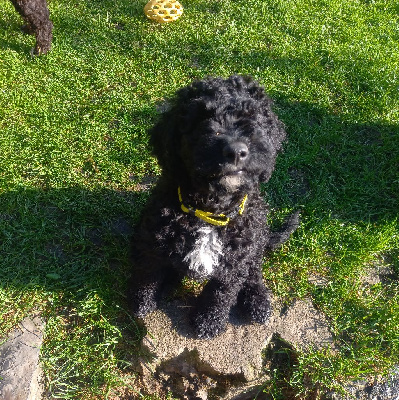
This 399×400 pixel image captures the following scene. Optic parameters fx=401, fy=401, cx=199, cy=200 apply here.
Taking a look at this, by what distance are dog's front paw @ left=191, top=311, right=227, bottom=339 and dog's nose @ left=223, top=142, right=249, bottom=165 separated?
136 cm

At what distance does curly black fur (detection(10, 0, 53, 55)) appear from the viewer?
514 cm

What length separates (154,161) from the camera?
438 cm

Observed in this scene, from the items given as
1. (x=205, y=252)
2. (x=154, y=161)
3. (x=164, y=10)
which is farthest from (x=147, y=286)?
(x=164, y=10)

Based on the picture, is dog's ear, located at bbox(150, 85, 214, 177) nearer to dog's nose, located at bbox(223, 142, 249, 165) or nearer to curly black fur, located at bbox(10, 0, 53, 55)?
dog's nose, located at bbox(223, 142, 249, 165)

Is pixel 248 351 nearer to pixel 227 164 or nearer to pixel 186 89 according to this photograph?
pixel 227 164

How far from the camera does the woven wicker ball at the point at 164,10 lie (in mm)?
5902

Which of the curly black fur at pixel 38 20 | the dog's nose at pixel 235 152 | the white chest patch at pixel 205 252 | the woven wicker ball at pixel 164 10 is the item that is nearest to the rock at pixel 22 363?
the white chest patch at pixel 205 252

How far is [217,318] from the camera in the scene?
307cm

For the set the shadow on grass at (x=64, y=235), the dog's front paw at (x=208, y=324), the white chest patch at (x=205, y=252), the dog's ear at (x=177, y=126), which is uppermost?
the dog's ear at (x=177, y=126)

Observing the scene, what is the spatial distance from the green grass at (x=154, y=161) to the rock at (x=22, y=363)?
88 millimetres

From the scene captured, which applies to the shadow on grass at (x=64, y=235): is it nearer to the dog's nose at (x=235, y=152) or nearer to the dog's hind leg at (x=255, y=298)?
the dog's hind leg at (x=255, y=298)

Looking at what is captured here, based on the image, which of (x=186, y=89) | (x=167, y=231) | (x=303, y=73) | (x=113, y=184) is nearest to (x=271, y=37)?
(x=303, y=73)

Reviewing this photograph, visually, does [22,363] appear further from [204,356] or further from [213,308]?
[213,308]

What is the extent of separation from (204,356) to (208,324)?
9.5 inches
